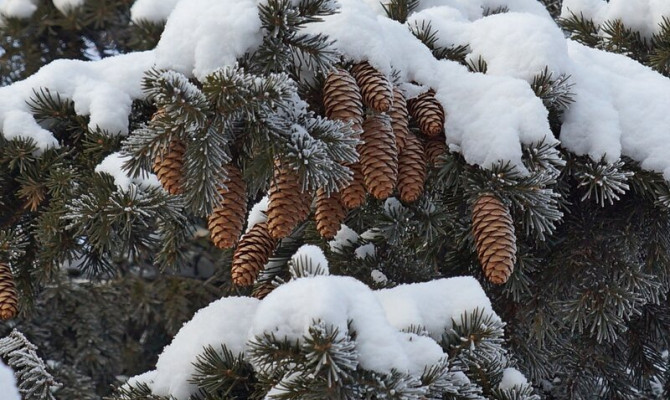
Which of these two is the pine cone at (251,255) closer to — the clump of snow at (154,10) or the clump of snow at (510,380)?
the clump of snow at (510,380)

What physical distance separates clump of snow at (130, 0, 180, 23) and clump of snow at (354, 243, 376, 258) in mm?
1638

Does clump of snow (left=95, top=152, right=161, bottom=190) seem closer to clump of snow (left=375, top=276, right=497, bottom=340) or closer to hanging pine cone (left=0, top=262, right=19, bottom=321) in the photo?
hanging pine cone (left=0, top=262, right=19, bottom=321)

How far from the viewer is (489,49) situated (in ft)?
6.17

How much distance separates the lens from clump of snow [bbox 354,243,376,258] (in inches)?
86.8

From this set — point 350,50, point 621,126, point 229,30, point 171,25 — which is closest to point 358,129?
point 350,50

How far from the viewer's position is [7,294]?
1767mm

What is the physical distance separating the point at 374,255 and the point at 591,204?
58 centimetres

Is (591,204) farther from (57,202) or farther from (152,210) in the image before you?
(57,202)

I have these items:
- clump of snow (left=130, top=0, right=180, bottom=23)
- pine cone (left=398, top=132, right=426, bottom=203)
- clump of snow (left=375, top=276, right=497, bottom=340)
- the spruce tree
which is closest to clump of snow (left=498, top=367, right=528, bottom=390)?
the spruce tree

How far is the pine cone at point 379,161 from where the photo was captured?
1.53m

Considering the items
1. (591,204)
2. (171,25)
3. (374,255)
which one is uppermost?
(171,25)

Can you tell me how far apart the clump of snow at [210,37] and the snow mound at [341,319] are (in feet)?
1.45

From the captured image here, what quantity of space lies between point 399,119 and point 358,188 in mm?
160

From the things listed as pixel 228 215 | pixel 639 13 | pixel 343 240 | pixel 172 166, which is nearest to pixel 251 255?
pixel 228 215
